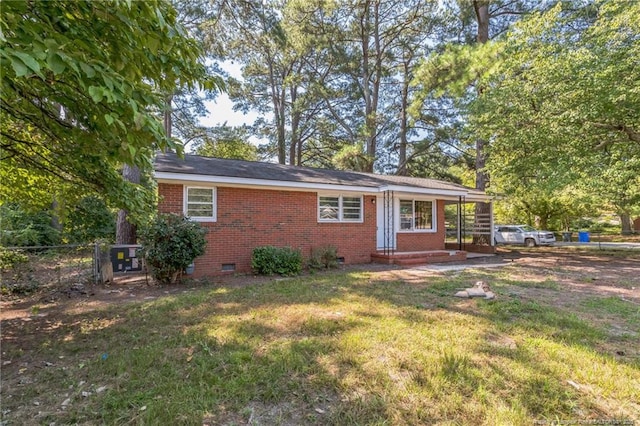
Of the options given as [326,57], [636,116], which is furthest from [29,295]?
[326,57]

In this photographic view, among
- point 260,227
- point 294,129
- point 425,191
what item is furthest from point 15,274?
point 294,129

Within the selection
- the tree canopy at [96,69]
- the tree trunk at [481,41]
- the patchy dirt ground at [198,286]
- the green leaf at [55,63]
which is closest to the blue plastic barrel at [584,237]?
the tree trunk at [481,41]

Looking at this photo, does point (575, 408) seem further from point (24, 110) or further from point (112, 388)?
point (24, 110)

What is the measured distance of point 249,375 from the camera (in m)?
3.15

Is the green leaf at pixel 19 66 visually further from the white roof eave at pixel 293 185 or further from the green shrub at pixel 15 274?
the green shrub at pixel 15 274

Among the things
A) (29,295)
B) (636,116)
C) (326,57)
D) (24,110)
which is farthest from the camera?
(326,57)

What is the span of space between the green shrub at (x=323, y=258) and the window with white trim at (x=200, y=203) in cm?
315

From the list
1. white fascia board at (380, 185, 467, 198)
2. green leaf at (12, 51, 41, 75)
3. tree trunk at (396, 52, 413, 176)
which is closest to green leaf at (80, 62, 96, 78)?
green leaf at (12, 51, 41, 75)

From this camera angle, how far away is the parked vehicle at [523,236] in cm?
1930

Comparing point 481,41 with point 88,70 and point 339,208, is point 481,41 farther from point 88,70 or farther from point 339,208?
point 88,70

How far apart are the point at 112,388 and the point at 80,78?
2.67 metres

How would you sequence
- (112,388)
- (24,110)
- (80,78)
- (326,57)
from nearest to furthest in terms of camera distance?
(80,78), (112,388), (24,110), (326,57)

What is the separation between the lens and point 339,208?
11188mm

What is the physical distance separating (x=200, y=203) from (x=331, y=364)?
6839 millimetres
